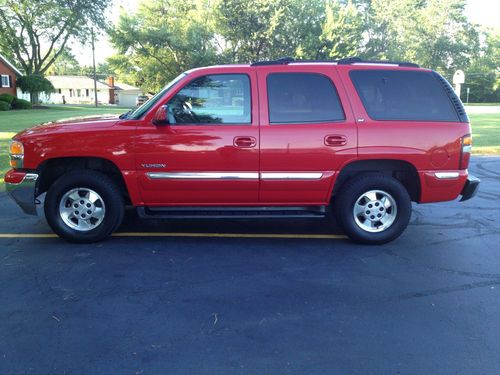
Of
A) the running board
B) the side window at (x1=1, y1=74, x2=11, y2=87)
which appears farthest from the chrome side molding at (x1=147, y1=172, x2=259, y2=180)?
the side window at (x1=1, y1=74, x2=11, y2=87)

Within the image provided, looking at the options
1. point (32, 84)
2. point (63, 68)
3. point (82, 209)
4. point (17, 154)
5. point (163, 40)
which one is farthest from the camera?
point (63, 68)

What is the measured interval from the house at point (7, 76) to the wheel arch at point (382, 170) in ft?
159

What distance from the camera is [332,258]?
16.5 feet

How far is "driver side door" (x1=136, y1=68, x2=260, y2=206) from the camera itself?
5172 millimetres

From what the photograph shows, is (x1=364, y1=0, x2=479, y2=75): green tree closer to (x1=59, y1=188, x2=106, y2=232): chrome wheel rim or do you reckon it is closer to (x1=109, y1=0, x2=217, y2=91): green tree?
(x1=109, y1=0, x2=217, y2=91): green tree

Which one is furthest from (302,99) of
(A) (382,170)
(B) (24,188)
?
(B) (24,188)

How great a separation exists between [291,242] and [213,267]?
122cm

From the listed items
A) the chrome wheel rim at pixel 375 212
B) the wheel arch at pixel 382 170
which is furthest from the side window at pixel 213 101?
the chrome wheel rim at pixel 375 212

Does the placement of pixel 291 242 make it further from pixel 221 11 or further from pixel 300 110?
pixel 221 11

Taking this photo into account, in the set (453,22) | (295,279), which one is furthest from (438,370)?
(453,22)

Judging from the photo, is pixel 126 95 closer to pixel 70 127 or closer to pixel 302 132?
pixel 70 127

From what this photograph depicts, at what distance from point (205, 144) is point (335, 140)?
143 cm

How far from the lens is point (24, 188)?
524cm

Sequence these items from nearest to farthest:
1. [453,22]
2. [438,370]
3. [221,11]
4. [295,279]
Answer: [438,370], [295,279], [221,11], [453,22]
